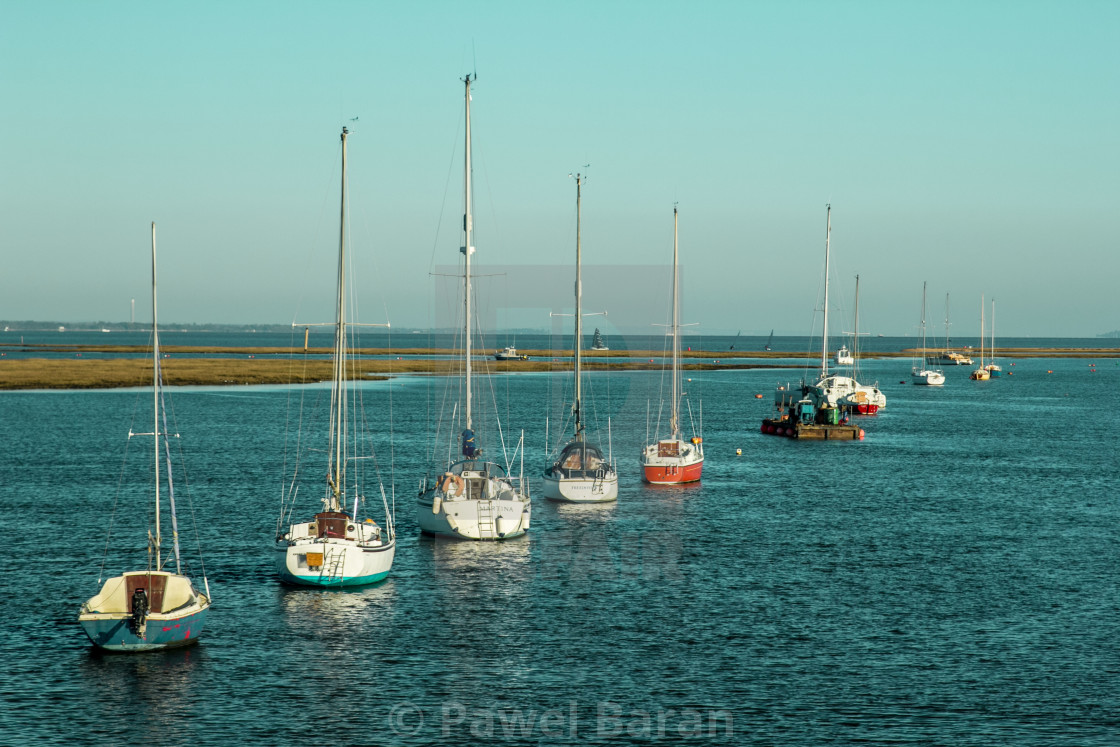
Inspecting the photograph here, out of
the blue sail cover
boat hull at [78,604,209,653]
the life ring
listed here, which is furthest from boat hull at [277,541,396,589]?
the blue sail cover

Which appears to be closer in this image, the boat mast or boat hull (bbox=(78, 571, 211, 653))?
boat hull (bbox=(78, 571, 211, 653))

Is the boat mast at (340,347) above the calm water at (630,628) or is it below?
above

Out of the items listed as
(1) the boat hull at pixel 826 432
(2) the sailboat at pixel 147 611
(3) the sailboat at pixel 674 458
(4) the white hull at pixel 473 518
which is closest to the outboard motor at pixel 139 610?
(2) the sailboat at pixel 147 611

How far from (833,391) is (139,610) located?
384 feet

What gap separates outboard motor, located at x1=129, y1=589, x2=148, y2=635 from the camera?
37281 mm

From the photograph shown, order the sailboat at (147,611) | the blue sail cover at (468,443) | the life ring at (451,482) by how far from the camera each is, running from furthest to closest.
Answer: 1. the life ring at (451,482)
2. the blue sail cover at (468,443)
3. the sailboat at (147,611)

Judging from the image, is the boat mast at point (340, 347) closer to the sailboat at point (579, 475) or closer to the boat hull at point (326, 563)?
the boat hull at point (326, 563)

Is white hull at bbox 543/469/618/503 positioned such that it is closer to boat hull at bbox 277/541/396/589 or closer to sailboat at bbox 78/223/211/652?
boat hull at bbox 277/541/396/589

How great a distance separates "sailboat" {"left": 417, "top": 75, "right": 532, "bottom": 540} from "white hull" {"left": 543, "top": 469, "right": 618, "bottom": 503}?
33.9 feet

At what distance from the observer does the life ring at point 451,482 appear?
56562 millimetres

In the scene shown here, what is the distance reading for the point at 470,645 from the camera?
1597 inches

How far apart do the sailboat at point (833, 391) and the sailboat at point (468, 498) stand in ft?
244

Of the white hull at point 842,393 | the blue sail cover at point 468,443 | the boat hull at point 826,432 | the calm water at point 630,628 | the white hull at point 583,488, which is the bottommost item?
the calm water at point 630,628

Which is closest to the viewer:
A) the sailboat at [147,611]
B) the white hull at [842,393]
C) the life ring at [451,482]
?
the sailboat at [147,611]
